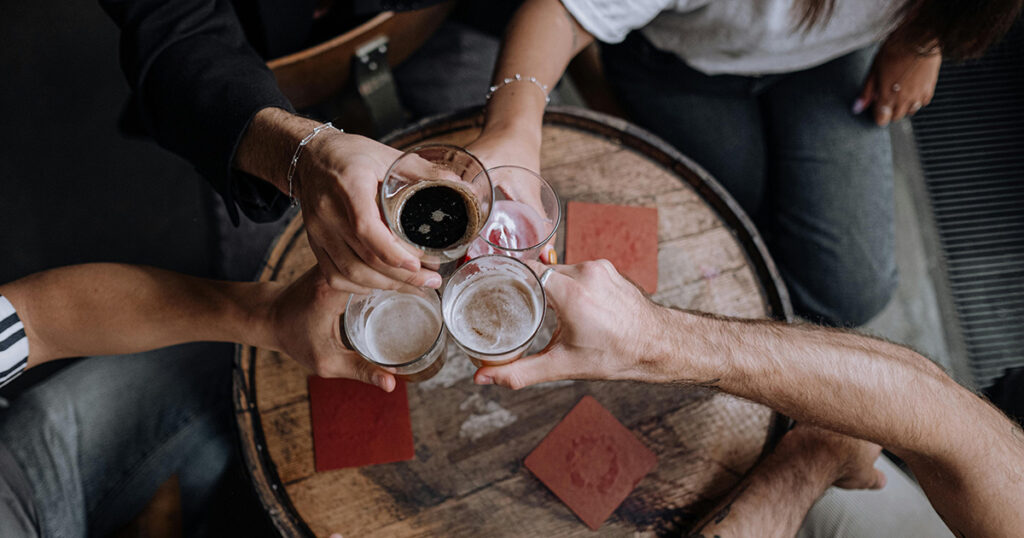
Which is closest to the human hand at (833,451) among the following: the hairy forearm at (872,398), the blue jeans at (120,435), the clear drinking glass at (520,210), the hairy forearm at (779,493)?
the hairy forearm at (779,493)

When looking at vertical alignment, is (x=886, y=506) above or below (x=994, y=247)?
below

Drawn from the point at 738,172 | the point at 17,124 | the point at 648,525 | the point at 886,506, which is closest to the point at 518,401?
the point at 648,525

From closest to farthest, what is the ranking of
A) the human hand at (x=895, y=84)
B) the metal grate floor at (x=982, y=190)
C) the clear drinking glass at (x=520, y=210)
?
the clear drinking glass at (x=520, y=210)
the human hand at (x=895, y=84)
the metal grate floor at (x=982, y=190)

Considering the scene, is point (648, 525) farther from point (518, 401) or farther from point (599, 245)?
point (599, 245)

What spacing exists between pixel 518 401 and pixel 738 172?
4.08 ft

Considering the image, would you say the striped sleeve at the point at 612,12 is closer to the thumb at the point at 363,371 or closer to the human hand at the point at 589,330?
the human hand at the point at 589,330

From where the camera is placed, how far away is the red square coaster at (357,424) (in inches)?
56.6

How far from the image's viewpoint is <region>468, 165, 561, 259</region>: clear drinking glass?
136 centimetres

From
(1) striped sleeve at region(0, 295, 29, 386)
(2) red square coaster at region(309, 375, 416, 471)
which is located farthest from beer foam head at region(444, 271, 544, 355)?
(1) striped sleeve at region(0, 295, 29, 386)

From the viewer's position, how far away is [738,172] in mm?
2166

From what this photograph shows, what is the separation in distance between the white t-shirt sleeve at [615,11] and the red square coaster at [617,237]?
498mm

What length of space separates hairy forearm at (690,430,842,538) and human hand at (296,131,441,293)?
0.88 meters

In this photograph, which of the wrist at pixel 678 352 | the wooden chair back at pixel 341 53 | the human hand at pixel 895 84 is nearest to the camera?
the wrist at pixel 678 352

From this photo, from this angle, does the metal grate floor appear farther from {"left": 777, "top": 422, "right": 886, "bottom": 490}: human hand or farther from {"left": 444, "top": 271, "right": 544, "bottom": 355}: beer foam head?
{"left": 444, "top": 271, "right": 544, "bottom": 355}: beer foam head
